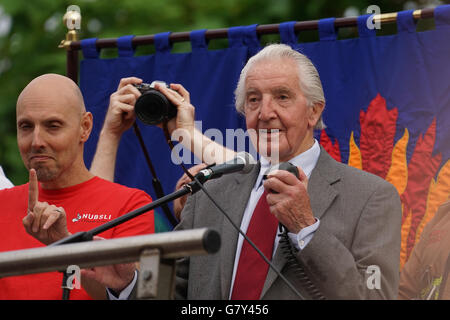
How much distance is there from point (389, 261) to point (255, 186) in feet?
2.23

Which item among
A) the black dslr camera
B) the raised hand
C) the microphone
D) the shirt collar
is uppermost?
the black dslr camera

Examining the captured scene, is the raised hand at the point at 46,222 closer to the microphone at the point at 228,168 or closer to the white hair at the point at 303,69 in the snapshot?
the microphone at the point at 228,168

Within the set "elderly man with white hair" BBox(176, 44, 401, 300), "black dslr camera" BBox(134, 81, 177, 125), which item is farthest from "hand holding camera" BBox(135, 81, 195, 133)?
"elderly man with white hair" BBox(176, 44, 401, 300)

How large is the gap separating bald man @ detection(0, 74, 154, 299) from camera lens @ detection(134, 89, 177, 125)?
1.31ft

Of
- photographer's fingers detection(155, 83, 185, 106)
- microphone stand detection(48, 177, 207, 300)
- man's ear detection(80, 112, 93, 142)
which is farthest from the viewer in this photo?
man's ear detection(80, 112, 93, 142)

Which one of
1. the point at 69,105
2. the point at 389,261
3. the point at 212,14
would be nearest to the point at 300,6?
the point at 212,14

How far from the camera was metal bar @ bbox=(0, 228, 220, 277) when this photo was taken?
208cm

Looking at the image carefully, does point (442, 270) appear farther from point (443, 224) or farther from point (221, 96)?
point (221, 96)

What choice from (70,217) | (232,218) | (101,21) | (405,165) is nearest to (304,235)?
(232,218)

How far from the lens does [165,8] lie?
21.6 ft

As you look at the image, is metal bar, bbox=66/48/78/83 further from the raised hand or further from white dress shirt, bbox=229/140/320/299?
the raised hand

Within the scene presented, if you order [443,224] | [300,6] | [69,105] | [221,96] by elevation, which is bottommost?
[443,224]

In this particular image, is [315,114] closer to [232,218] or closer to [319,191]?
[319,191]

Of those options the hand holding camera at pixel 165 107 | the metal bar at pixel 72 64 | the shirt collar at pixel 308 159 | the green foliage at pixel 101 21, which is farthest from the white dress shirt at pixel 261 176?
the green foliage at pixel 101 21
